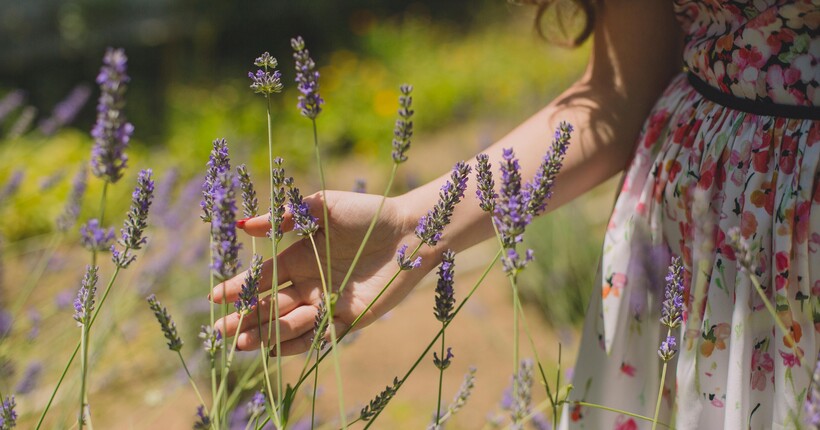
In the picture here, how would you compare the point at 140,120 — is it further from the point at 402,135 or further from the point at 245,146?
the point at 402,135

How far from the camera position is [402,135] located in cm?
97

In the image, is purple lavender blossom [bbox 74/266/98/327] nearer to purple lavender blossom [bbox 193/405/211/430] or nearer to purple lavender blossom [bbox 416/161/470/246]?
purple lavender blossom [bbox 193/405/211/430]

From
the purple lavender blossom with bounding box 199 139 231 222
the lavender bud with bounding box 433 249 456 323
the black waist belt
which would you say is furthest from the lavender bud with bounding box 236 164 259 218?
the black waist belt

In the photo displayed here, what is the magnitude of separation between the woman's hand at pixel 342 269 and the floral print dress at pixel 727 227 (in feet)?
1.27

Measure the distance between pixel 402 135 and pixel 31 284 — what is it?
976 mm

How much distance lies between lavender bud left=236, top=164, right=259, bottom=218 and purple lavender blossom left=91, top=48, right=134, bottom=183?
0.21 meters

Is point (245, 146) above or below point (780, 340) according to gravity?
above

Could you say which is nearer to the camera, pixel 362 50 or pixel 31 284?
pixel 31 284

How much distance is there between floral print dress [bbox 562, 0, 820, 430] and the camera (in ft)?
3.59

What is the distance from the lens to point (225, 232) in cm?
84

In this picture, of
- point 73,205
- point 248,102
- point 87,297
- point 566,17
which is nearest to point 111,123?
point 87,297

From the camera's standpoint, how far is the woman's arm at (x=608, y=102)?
1.37 metres

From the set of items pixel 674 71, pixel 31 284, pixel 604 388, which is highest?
pixel 674 71

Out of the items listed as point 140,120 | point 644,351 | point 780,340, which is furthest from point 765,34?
point 140,120
